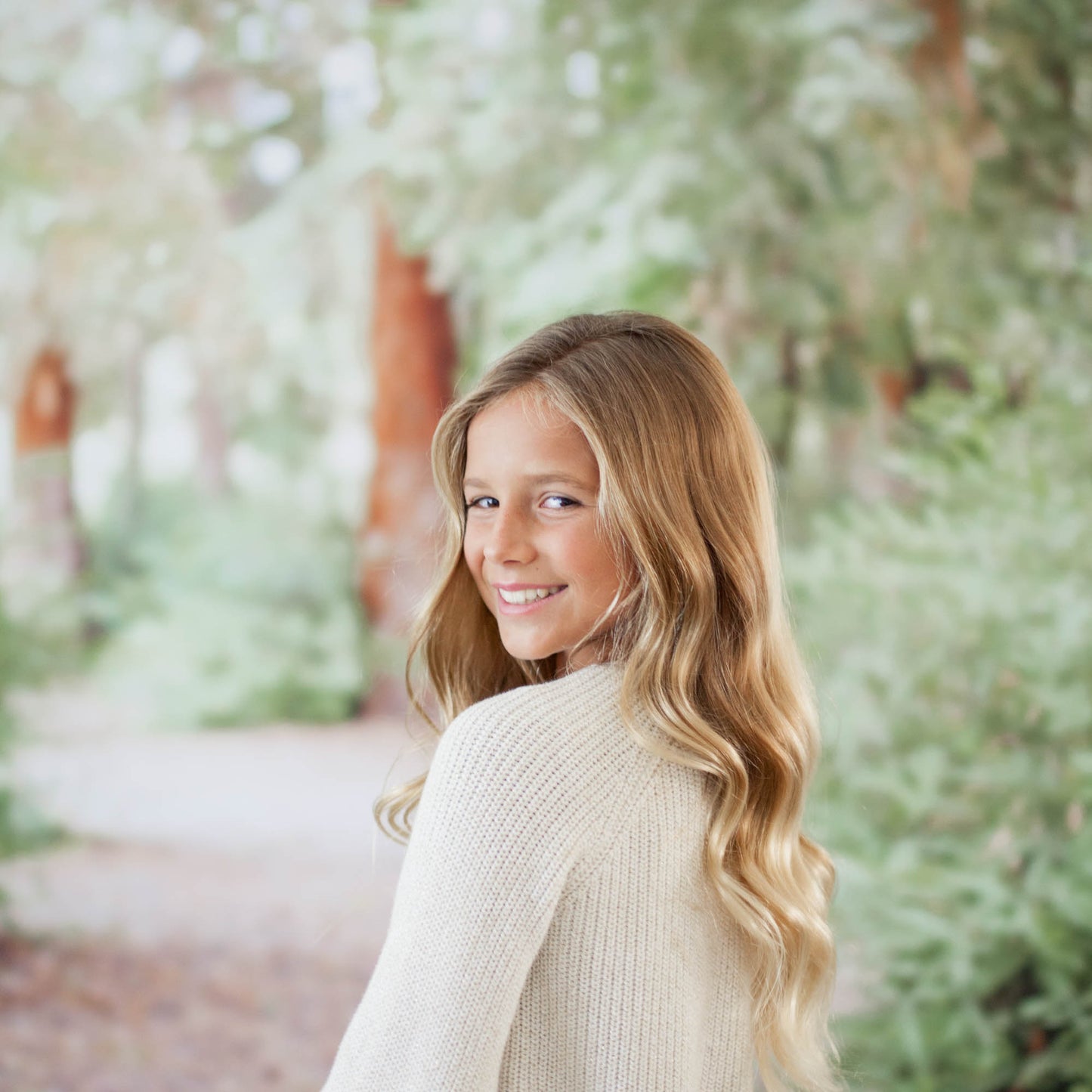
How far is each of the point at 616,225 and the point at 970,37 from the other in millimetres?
1167

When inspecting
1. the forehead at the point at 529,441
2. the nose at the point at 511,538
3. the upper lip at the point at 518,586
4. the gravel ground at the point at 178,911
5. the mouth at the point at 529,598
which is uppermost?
the forehead at the point at 529,441

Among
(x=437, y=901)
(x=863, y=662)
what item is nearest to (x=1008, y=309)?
(x=863, y=662)

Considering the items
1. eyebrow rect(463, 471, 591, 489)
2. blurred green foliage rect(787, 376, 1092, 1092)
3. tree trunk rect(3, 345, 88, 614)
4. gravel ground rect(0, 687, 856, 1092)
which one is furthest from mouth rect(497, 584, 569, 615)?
tree trunk rect(3, 345, 88, 614)

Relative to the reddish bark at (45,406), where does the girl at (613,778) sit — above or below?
below

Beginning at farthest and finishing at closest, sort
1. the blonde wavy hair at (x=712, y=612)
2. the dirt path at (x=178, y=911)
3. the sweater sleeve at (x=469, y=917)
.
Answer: the dirt path at (x=178, y=911)
the blonde wavy hair at (x=712, y=612)
the sweater sleeve at (x=469, y=917)

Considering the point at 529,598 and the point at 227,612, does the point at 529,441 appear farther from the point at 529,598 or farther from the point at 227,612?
the point at 227,612

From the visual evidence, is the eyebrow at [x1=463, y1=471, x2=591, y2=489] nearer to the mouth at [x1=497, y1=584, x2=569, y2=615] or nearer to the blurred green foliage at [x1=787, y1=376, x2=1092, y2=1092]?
the mouth at [x1=497, y1=584, x2=569, y2=615]

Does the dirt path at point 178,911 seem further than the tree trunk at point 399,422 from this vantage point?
No

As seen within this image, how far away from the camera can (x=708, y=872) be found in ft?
3.64

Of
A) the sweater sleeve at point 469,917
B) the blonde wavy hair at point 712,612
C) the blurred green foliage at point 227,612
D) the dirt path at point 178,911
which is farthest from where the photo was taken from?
the blurred green foliage at point 227,612

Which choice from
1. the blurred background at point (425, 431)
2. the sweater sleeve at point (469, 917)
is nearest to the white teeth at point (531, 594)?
the sweater sleeve at point (469, 917)

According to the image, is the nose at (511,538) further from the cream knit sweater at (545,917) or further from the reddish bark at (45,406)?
the reddish bark at (45,406)

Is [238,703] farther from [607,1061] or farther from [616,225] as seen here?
[607,1061]

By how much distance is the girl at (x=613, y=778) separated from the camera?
971mm
